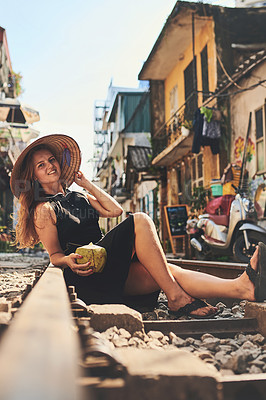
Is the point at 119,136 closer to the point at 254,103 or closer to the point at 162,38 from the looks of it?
the point at 162,38

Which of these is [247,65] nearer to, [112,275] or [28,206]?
[28,206]

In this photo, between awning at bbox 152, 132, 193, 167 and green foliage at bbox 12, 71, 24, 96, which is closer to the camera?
awning at bbox 152, 132, 193, 167

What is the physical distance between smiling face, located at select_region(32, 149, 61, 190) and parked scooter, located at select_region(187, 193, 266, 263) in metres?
4.24

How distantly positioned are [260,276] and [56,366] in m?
1.98

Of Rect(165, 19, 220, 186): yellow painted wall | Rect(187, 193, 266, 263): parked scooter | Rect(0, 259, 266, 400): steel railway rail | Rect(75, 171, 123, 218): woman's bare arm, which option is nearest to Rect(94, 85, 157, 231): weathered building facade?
Rect(165, 19, 220, 186): yellow painted wall

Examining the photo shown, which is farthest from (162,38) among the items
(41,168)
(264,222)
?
(41,168)

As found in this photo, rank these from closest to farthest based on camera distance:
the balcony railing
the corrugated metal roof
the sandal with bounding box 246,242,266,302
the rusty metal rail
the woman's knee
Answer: the rusty metal rail, the sandal with bounding box 246,242,266,302, the woman's knee, the corrugated metal roof, the balcony railing

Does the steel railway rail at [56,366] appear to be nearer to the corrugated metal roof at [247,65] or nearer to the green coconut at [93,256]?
the green coconut at [93,256]

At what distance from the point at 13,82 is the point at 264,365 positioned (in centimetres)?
2563

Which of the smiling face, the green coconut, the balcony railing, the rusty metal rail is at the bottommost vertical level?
the green coconut

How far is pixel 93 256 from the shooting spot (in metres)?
2.72

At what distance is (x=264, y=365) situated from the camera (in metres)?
1.63

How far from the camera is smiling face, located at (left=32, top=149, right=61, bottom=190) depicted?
Answer: 339 cm

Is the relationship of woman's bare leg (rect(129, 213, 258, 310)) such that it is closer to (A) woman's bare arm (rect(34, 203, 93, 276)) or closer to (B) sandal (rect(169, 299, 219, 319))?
(B) sandal (rect(169, 299, 219, 319))
